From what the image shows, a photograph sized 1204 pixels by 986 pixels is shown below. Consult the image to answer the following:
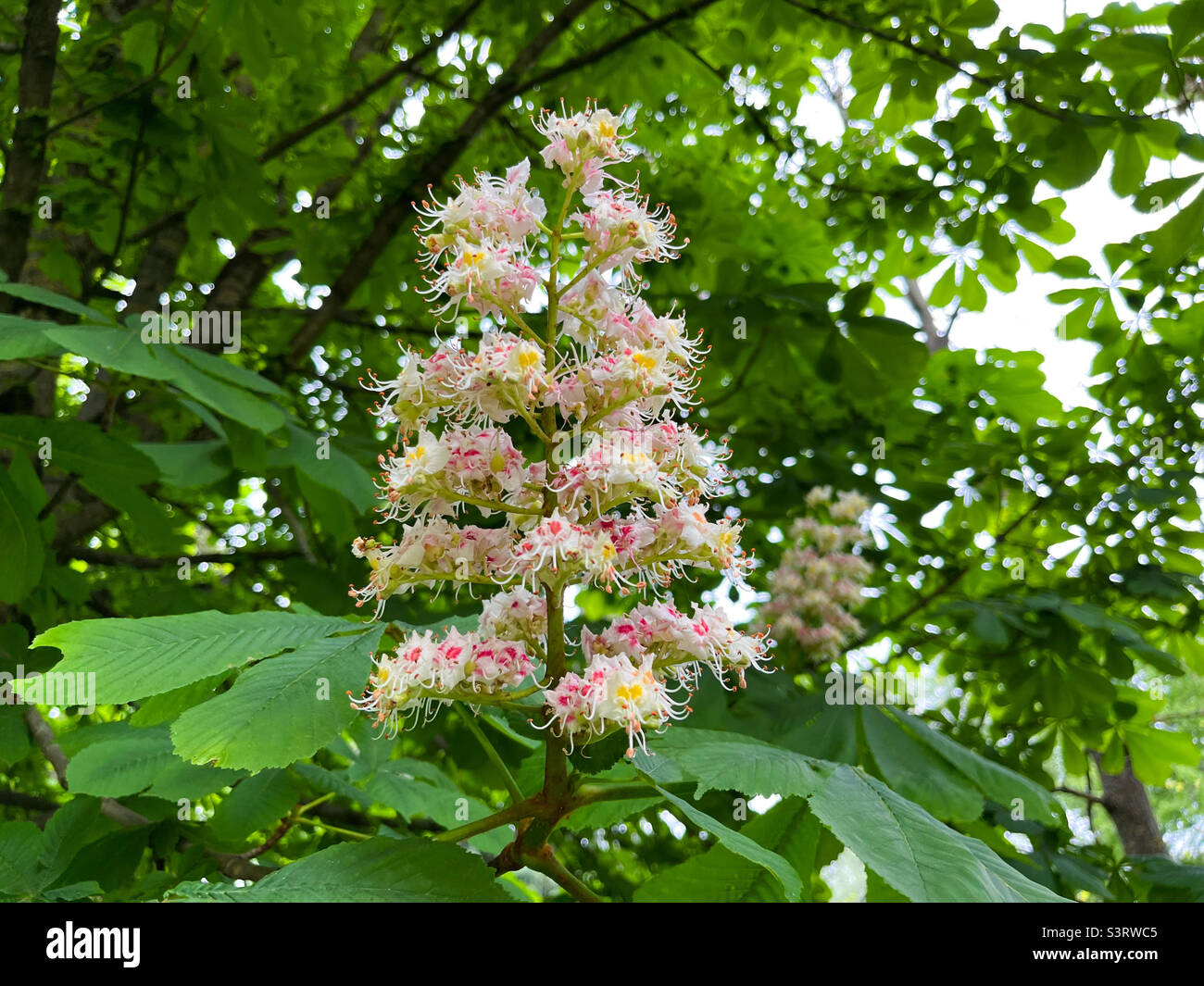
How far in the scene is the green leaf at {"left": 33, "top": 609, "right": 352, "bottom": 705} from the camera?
1.25m

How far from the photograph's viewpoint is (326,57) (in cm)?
468

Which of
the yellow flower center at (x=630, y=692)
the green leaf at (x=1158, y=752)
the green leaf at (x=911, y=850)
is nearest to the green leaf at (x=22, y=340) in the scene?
the yellow flower center at (x=630, y=692)

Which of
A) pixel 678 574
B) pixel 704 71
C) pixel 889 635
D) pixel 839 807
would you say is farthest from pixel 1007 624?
pixel 704 71

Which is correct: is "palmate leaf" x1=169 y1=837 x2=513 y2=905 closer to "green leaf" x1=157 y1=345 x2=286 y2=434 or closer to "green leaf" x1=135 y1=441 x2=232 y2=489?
"green leaf" x1=157 y1=345 x2=286 y2=434

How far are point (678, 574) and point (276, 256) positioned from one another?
380 cm

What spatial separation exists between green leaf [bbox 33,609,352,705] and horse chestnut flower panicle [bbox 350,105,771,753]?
15 cm

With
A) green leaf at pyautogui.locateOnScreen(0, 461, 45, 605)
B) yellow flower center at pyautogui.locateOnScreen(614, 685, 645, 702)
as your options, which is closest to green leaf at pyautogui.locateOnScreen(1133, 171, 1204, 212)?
yellow flower center at pyautogui.locateOnScreen(614, 685, 645, 702)

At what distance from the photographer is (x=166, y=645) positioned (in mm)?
1338

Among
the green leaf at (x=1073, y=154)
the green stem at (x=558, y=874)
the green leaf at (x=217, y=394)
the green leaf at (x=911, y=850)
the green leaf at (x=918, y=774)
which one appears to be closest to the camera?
the green leaf at (x=911, y=850)

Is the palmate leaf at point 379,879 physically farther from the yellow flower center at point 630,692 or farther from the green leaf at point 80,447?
the green leaf at point 80,447

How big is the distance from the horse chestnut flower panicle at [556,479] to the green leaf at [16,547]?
3.41 ft

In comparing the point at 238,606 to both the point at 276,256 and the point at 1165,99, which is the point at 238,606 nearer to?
the point at 276,256

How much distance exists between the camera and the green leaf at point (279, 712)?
1.18 metres

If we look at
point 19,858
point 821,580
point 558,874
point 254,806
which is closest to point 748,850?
point 558,874
